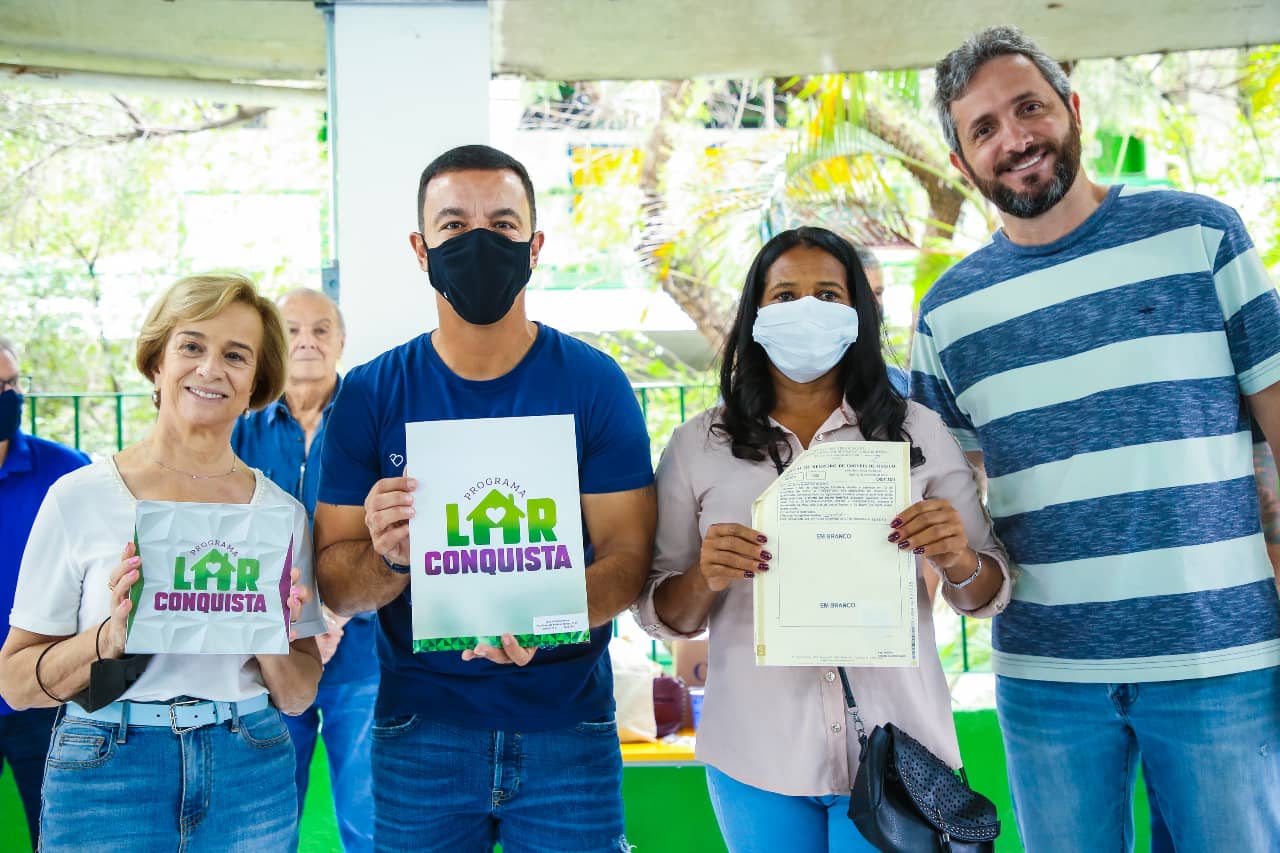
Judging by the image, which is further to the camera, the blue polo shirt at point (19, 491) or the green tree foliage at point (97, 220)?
Answer: the green tree foliage at point (97, 220)

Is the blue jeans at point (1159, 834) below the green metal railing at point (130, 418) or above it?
below

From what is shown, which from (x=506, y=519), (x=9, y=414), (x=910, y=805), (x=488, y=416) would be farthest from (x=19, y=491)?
(x=910, y=805)

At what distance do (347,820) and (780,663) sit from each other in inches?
89.1

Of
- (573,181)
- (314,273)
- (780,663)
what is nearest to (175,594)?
(780,663)

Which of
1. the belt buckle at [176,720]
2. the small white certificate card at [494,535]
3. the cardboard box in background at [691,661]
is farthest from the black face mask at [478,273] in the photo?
the cardboard box in background at [691,661]

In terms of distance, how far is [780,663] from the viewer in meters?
2.11

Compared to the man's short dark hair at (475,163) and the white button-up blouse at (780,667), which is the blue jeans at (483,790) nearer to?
the white button-up blouse at (780,667)

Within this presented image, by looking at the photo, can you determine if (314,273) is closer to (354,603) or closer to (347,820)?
(347,820)

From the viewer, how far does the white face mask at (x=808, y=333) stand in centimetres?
232

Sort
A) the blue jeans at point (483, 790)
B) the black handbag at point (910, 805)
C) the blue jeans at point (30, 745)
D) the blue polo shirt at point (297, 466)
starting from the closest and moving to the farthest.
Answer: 1. the black handbag at point (910, 805)
2. the blue jeans at point (483, 790)
3. the blue jeans at point (30, 745)
4. the blue polo shirt at point (297, 466)

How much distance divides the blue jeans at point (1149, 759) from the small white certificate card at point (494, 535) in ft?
3.59

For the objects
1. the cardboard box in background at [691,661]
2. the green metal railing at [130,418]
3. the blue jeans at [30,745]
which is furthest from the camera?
the green metal railing at [130,418]

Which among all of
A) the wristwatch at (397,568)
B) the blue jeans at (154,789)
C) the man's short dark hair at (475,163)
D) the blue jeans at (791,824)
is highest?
the man's short dark hair at (475,163)

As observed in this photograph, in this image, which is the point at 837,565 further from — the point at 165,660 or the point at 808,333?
the point at 165,660
